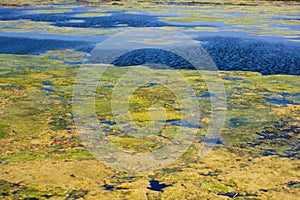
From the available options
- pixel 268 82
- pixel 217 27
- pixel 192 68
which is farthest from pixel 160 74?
pixel 217 27

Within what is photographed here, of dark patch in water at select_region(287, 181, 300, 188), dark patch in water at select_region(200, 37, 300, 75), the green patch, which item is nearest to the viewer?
dark patch in water at select_region(287, 181, 300, 188)

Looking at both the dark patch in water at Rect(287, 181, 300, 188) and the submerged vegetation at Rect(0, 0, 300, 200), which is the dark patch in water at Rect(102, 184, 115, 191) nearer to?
the submerged vegetation at Rect(0, 0, 300, 200)

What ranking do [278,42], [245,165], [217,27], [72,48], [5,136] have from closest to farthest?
[245,165] < [5,136] < [72,48] < [278,42] < [217,27]

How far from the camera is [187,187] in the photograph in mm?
6156

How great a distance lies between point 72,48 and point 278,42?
9108 mm

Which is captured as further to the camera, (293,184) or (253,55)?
(253,55)

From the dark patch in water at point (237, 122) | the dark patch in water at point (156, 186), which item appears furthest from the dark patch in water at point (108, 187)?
the dark patch in water at point (237, 122)

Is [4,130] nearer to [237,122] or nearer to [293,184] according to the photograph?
[237,122]

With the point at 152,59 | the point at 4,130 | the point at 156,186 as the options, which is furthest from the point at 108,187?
the point at 152,59

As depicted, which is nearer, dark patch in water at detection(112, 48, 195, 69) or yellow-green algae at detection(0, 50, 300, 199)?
yellow-green algae at detection(0, 50, 300, 199)

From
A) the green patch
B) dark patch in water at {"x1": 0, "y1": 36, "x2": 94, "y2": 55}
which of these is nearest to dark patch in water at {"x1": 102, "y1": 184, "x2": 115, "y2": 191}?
the green patch

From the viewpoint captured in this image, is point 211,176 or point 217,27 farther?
point 217,27

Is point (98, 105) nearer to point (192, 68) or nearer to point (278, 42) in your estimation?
point (192, 68)

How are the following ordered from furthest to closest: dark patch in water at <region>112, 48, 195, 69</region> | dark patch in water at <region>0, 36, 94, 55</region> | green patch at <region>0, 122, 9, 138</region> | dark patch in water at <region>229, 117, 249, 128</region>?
1. dark patch in water at <region>0, 36, 94, 55</region>
2. dark patch in water at <region>112, 48, 195, 69</region>
3. dark patch in water at <region>229, 117, 249, 128</region>
4. green patch at <region>0, 122, 9, 138</region>
